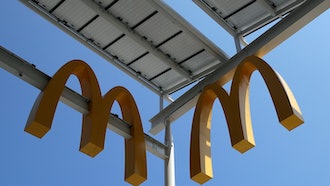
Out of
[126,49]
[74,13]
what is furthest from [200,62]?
[74,13]

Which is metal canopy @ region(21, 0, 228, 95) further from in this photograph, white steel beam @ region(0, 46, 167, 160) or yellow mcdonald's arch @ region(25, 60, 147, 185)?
yellow mcdonald's arch @ region(25, 60, 147, 185)

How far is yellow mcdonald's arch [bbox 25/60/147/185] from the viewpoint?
6.92 m

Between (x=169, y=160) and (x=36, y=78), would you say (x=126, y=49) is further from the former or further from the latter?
(x=36, y=78)

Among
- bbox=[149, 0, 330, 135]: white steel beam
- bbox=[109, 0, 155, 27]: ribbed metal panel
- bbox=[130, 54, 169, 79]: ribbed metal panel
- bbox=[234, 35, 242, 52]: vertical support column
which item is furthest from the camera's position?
bbox=[130, 54, 169, 79]: ribbed metal panel

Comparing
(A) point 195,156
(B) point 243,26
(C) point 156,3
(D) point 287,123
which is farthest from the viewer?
(B) point 243,26

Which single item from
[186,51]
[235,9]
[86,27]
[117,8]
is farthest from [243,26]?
[86,27]

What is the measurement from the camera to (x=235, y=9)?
9.77 m

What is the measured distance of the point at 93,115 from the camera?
7.61 meters

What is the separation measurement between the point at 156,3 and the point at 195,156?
3558 mm

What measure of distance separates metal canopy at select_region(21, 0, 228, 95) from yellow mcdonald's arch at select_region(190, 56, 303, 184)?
2.12 metres

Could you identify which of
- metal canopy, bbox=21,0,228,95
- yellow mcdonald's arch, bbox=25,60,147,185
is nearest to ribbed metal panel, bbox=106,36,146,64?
metal canopy, bbox=21,0,228,95

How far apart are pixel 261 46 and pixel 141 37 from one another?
283 centimetres

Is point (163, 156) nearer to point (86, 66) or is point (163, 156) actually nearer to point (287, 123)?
point (86, 66)

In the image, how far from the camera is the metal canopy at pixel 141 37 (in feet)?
31.7
